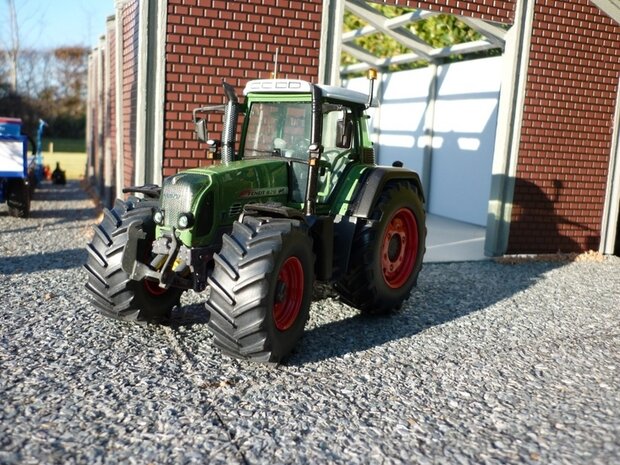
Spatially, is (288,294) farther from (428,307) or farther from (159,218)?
(428,307)

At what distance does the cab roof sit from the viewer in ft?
18.4

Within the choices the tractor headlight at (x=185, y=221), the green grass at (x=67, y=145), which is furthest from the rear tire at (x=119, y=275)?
the green grass at (x=67, y=145)

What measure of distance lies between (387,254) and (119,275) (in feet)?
8.16

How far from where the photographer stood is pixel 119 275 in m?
5.23

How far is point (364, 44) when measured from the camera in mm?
17297

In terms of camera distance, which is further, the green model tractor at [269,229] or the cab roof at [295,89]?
the cab roof at [295,89]

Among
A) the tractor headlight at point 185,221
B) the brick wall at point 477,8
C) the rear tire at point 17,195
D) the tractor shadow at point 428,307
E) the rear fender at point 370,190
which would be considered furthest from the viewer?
the rear tire at point 17,195

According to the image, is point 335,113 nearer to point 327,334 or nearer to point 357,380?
point 327,334

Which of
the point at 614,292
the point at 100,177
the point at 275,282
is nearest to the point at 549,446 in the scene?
the point at 275,282

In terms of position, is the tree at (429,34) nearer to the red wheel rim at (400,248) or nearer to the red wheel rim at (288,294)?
the red wheel rim at (400,248)

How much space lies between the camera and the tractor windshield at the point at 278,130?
570 cm

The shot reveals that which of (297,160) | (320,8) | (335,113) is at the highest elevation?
(320,8)

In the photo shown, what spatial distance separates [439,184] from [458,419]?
10465mm

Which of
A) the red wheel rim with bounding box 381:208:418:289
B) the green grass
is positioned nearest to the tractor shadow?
the red wheel rim with bounding box 381:208:418:289
